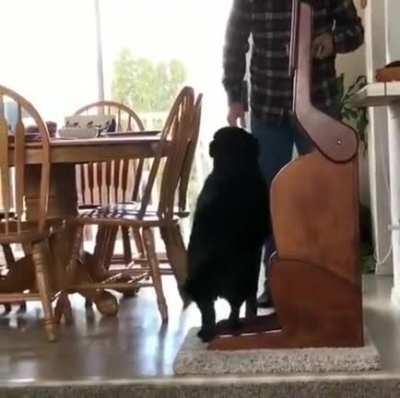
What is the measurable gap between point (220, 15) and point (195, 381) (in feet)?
10.8

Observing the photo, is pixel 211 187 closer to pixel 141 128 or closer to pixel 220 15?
pixel 141 128

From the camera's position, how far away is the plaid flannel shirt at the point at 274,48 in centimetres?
313

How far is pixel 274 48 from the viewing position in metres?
3.21

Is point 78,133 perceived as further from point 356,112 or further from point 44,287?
point 356,112

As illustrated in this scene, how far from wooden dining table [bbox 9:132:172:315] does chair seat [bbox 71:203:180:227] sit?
16cm

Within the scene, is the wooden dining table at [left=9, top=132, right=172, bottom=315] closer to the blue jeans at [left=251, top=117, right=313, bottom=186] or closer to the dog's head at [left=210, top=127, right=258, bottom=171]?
the blue jeans at [left=251, top=117, right=313, bottom=186]

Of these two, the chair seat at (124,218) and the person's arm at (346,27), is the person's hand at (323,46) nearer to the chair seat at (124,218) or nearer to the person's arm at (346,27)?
the person's arm at (346,27)

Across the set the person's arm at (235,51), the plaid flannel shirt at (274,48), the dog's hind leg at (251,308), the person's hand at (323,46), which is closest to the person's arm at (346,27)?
the plaid flannel shirt at (274,48)

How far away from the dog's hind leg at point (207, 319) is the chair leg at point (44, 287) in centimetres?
60

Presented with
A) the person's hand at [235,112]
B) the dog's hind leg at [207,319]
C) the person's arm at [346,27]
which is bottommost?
the dog's hind leg at [207,319]

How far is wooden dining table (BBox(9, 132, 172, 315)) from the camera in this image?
301cm

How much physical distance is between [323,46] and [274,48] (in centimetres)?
42

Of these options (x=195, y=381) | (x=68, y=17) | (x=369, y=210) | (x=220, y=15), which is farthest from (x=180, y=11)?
(x=195, y=381)

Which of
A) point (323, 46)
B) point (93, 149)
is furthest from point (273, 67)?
point (93, 149)
